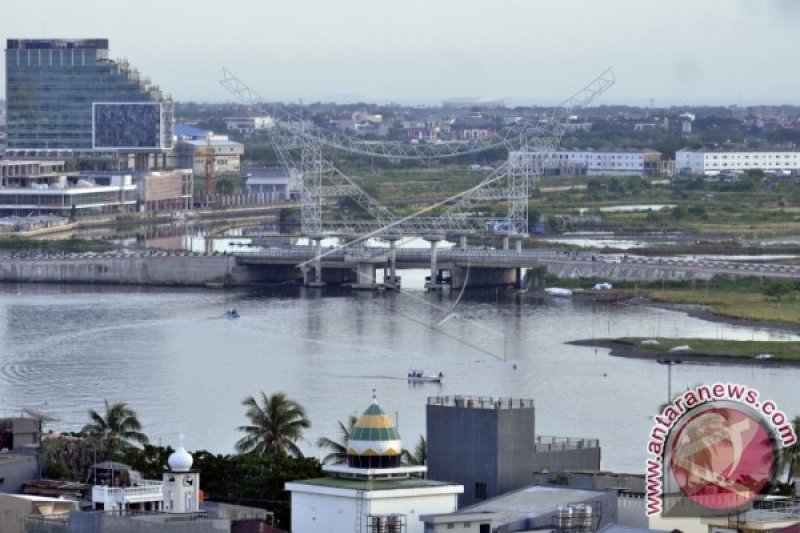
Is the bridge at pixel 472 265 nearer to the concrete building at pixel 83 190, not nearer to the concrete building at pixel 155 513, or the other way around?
the concrete building at pixel 83 190

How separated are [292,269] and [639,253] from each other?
803 cm

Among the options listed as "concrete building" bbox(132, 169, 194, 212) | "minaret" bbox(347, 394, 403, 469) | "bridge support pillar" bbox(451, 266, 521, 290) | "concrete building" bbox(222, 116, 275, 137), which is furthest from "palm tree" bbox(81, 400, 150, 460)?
"concrete building" bbox(222, 116, 275, 137)

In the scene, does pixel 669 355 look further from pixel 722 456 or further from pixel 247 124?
pixel 247 124

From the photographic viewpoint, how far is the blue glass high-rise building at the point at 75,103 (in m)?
81.1

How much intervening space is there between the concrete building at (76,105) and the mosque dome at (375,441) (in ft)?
216

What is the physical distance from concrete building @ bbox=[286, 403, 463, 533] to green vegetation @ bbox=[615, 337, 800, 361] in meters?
21.7

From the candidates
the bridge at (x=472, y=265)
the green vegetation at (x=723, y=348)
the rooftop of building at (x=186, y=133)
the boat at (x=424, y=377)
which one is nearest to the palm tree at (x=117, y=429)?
the boat at (x=424, y=377)

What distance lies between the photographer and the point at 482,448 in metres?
17.5

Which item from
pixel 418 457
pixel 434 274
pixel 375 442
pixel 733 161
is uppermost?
pixel 733 161

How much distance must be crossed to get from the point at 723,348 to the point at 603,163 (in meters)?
60.7

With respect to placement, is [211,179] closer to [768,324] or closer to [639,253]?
[639,253]

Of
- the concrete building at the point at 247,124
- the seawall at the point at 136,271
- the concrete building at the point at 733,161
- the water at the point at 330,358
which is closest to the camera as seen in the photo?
the water at the point at 330,358

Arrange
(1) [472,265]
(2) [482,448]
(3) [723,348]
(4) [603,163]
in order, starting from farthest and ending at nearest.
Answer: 1. (4) [603,163]
2. (1) [472,265]
3. (3) [723,348]
4. (2) [482,448]

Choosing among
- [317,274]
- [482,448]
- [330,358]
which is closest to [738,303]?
[317,274]
